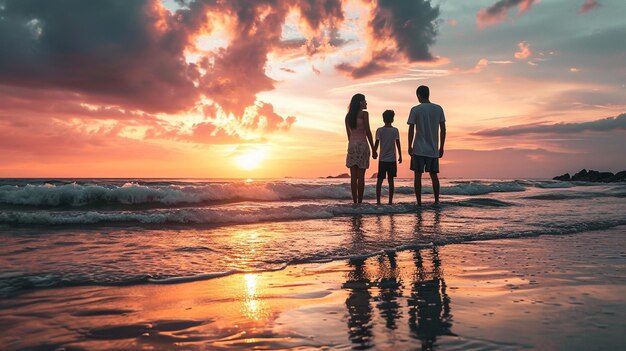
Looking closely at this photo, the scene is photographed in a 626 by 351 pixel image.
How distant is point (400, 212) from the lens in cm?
820

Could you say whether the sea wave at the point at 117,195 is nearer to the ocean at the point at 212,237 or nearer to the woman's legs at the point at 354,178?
the ocean at the point at 212,237

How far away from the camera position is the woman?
9370mm

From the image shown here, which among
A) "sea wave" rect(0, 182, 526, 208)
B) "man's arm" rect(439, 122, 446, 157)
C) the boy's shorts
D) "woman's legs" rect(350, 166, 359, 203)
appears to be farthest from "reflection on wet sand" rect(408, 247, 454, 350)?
"sea wave" rect(0, 182, 526, 208)

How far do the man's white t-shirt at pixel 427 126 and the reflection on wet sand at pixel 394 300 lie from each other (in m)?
5.79

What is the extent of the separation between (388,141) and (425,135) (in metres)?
1.05

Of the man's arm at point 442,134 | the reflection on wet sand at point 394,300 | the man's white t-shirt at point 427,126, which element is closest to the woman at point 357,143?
the man's white t-shirt at point 427,126

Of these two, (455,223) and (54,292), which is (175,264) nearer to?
(54,292)

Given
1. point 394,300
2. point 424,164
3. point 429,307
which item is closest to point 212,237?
point 394,300

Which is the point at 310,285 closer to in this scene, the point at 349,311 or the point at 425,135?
the point at 349,311

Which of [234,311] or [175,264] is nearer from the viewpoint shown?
[234,311]

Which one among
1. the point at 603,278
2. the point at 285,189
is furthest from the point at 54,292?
the point at 285,189

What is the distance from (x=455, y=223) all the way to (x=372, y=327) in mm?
4866

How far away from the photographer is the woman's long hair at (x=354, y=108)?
30.8 feet

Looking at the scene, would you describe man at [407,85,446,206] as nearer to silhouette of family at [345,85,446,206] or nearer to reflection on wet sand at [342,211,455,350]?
silhouette of family at [345,85,446,206]
